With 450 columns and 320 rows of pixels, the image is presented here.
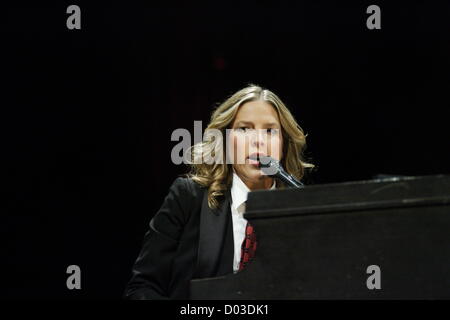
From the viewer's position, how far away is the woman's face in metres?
2.21

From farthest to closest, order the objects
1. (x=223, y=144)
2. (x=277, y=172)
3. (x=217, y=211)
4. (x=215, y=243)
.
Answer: (x=223, y=144) < (x=217, y=211) < (x=215, y=243) < (x=277, y=172)

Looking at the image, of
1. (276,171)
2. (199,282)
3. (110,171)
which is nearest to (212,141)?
(276,171)

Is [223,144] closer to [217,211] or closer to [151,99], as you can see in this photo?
[217,211]

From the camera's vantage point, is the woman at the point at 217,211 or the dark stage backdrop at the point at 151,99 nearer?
the woman at the point at 217,211

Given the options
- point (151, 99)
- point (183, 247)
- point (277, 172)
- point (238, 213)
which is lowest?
point (183, 247)

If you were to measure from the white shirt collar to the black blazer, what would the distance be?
2cm

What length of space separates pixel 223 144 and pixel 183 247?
0.50 meters

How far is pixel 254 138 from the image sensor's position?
87.7 inches

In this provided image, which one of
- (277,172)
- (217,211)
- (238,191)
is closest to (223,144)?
(238,191)

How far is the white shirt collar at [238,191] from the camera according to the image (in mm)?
2273

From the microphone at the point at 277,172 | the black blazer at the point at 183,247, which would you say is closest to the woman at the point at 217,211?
the black blazer at the point at 183,247

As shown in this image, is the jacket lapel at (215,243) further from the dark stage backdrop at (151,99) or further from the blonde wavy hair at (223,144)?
the dark stage backdrop at (151,99)

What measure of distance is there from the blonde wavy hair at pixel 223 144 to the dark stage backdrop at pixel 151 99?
1193 mm

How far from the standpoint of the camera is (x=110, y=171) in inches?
142
